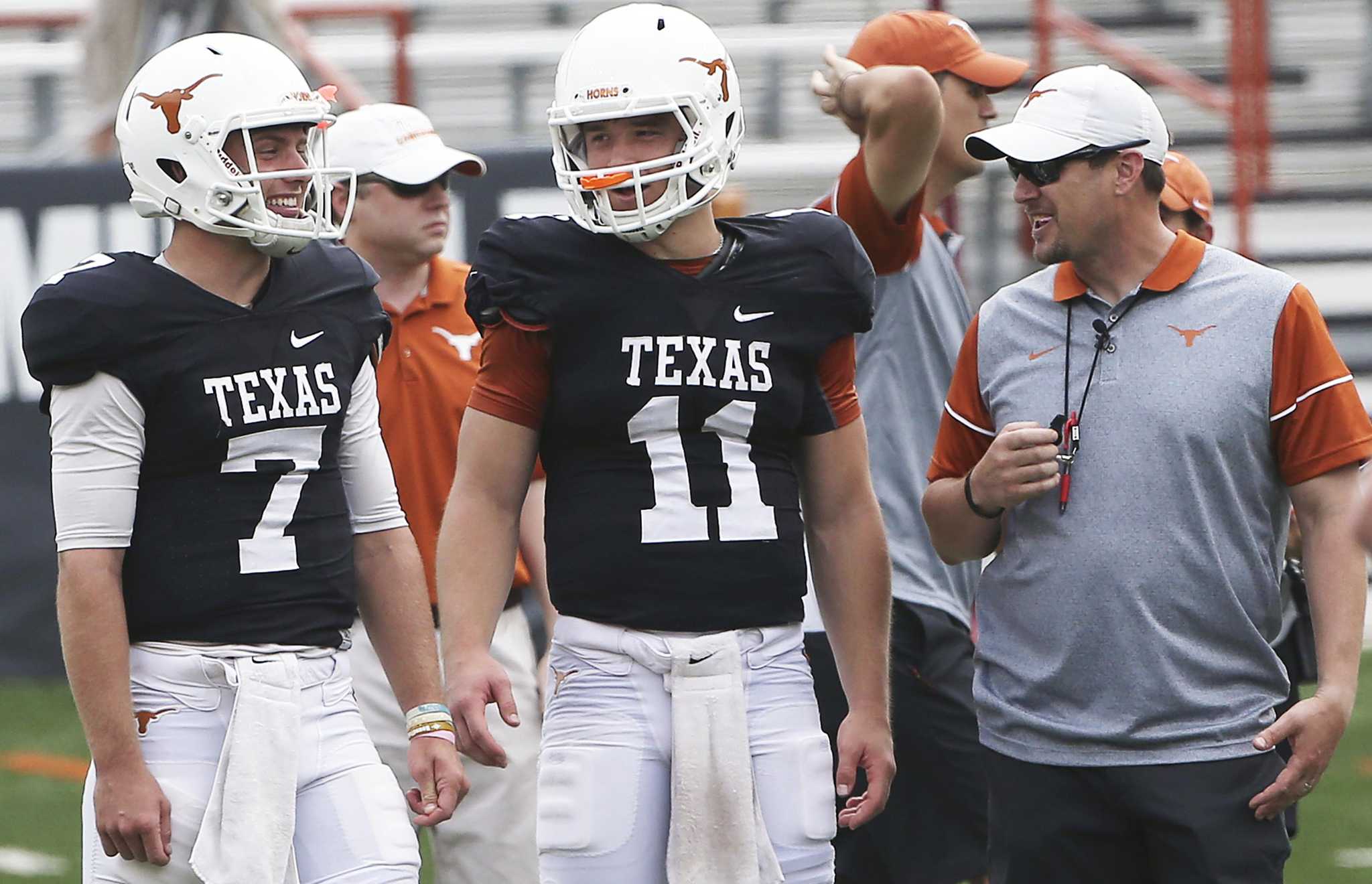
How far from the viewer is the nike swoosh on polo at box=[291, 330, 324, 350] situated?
284 cm

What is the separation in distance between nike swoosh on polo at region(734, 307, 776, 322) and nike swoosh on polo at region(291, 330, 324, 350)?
1.99 feet

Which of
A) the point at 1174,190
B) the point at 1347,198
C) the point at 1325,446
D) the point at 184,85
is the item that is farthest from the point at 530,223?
the point at 1347,198

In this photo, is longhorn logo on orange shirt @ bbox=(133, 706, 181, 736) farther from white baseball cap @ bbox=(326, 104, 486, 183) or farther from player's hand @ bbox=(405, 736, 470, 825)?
white baseball cap @ bbox=(326, 104, 486, 183)

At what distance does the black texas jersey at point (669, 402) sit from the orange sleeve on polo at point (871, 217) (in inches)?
20.5

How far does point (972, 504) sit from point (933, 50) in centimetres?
112

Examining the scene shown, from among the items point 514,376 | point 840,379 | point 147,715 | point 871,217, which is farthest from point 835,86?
point 147,715

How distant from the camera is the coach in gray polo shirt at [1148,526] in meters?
2.93

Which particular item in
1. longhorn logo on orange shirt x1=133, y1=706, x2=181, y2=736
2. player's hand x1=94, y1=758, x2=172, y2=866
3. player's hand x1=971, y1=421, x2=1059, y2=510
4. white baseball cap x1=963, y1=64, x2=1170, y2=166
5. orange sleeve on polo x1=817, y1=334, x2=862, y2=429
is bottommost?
player's hand x1=94, y1=758, x2=172, y2=866

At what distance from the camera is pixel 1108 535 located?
2977mm

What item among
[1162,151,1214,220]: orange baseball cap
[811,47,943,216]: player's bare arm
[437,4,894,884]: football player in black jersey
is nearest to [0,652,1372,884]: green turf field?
[1162,151,1214,220]: orange baseball cap

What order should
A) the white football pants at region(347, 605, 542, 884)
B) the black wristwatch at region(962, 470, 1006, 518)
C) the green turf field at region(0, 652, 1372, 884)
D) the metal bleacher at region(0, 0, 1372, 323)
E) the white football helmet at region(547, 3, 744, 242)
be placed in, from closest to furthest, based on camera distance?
the white football helmet at region(547, 3, 744, 242)
the black wristwatch at region(962, 470, 1006, 518)
the white football pants at region(347, 605, 542, 884)
the green turf field at region(0, 652, 1372, 884)
the metal bleacher at region(0, 0, 1372, 323)

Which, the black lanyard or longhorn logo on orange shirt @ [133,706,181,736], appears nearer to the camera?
longhorn logo on orange shirt @ [133,706,181,736]

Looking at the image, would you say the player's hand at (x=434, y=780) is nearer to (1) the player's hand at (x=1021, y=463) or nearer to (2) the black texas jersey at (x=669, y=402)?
(2) the black texas jersey at (x=669, y=402)

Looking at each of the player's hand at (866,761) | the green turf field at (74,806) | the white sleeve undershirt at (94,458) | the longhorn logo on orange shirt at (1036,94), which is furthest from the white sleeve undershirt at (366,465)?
the green turf field at (74,806)
